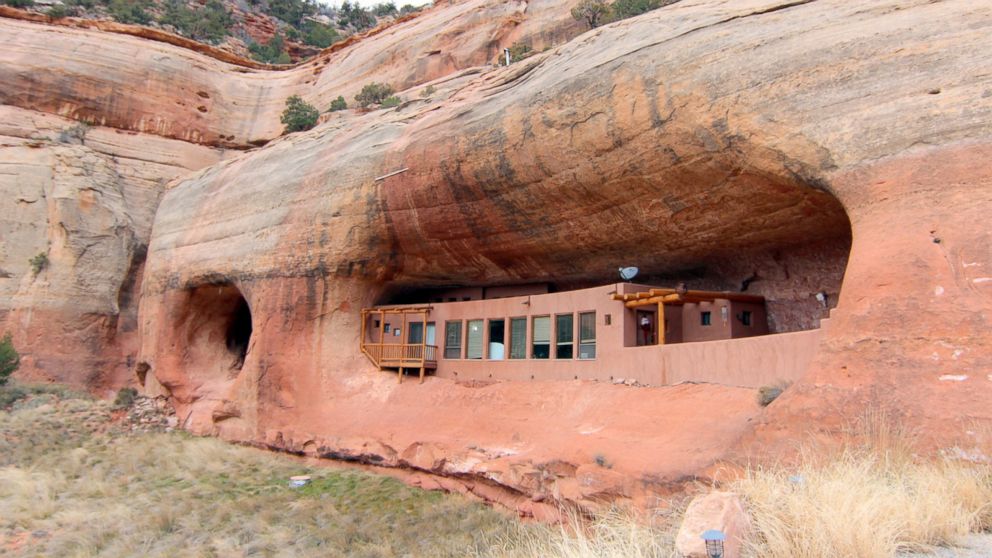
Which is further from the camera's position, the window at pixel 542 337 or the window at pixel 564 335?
the window at pixel 542 337

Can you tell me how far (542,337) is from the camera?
1755 centimetres

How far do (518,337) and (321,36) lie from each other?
41.6m

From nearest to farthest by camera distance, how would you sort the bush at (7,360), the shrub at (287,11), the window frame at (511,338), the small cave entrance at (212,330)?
the window frame at (511,338) < the bush at (7,360) < the small cave entrance at (212,330) < the shrub at (287,11)

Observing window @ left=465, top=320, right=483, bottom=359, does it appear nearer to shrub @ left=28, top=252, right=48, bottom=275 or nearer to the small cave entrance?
the small cave entrance

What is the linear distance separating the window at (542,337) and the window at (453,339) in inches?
104

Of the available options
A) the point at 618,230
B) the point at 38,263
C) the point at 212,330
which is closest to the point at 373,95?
the point at 212,330

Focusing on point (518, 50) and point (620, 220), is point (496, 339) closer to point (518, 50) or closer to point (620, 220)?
point (620, 220)

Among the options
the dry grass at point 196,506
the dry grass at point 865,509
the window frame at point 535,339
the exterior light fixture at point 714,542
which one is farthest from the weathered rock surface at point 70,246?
the exterior light fixture at point 714,542

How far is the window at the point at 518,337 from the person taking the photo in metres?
18.0

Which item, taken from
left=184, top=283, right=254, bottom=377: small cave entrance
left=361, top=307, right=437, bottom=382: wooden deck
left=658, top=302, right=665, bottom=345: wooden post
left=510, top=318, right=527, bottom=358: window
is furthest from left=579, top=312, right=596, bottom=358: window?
left=184, top=283, right=254, bottom=377: small cave entrance

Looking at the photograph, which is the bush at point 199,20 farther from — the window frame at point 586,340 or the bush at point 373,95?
the window frame at point 586,340

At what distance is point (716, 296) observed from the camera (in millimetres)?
15727

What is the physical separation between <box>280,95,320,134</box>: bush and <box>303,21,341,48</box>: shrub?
69.3 ft

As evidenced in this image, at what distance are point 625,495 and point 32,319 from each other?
857 inches
